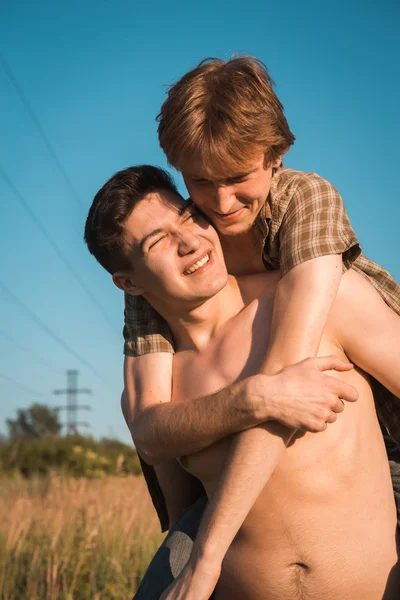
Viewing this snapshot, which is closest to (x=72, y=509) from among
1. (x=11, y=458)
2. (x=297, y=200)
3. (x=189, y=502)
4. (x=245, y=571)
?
(x=189, y=502)

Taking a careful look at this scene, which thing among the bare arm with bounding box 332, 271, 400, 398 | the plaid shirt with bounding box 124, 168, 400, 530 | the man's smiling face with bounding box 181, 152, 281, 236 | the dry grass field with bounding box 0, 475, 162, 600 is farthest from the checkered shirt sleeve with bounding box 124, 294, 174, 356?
the dry grass field with bounding box 0, 475, 162, 600

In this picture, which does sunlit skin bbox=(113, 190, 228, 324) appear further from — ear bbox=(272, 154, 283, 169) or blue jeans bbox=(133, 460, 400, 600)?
blue jeans bbox=(133, 460, 400, 600)

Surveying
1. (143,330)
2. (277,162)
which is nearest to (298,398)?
(143,330)

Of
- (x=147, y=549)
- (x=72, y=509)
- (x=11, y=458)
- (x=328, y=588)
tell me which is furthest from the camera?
(x=11, y=458)

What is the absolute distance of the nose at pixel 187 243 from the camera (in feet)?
11.4

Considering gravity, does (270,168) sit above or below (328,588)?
above

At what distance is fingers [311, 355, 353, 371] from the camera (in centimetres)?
309

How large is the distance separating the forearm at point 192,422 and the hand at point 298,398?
0.13 ft

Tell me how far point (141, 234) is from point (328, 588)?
1681 millimetres

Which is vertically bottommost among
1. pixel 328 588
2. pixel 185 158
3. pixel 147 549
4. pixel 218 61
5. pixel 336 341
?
pixel 147 549

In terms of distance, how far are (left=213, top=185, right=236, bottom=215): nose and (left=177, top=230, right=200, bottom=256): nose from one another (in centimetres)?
17

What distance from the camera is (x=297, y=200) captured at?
3402 millimetres

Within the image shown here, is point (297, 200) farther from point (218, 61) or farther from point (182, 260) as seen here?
point (218, 61)

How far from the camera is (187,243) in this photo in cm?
349
